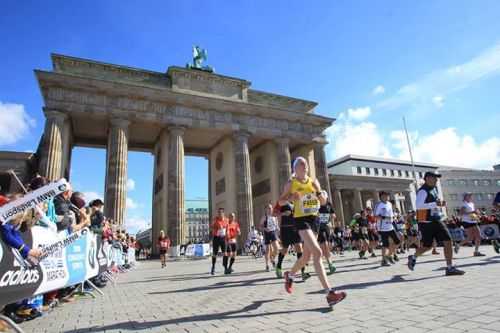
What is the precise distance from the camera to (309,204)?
4.31 m

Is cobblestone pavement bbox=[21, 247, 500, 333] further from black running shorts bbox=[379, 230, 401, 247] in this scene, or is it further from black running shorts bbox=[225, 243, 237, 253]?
black running shorts bbox=[225, 243, 237, 253]

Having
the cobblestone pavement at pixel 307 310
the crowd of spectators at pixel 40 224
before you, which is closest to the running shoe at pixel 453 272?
the cobblestone pavement at pixel 307 310

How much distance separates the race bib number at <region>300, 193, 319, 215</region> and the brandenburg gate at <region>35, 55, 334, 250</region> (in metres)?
21.9

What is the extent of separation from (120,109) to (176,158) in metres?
6.37

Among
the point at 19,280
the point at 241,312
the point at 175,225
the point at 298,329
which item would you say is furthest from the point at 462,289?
the point at 175,225

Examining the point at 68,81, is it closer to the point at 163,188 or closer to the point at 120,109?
the point at 120,109

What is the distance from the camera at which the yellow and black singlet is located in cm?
428

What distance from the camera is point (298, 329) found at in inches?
115

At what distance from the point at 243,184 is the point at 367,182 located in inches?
1143

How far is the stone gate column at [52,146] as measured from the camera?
21953 millimetres

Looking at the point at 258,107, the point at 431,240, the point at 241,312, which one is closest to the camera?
the point at 241,312

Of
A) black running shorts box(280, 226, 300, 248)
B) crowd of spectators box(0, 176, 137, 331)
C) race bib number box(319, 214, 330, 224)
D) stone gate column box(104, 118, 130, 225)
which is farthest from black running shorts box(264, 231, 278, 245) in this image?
stone gate column box(104, 118, 130, 225)

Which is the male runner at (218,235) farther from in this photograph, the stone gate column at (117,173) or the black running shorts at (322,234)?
the stone gate column at (117,173)

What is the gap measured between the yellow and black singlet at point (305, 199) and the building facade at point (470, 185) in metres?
83.8
